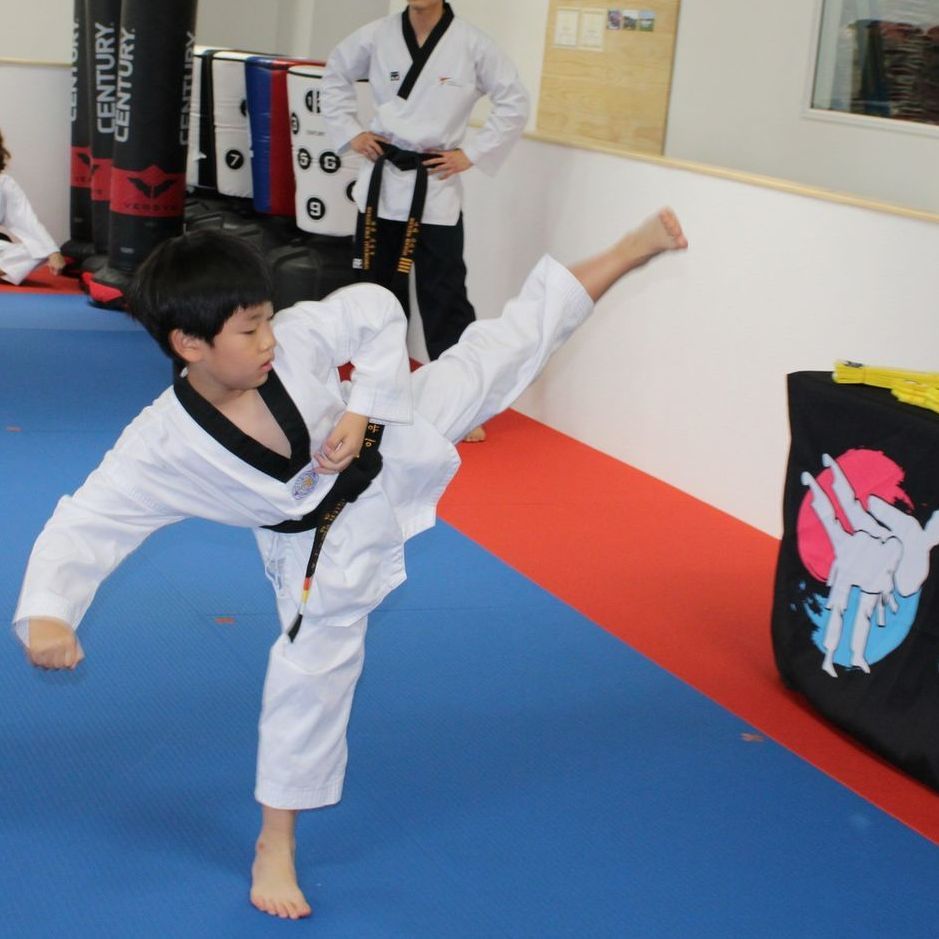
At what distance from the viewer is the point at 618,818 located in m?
2.32

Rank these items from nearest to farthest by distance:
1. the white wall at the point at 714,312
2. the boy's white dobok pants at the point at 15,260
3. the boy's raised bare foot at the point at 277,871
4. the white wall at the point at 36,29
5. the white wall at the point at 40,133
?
the boy's raised bare foot at the point at 277,871 < the white wall at the point at 714,312 < the boy's white dobok pants at the point at 15,260 < the white wall at the point at 40,133 < the white wall at the point at 36,29

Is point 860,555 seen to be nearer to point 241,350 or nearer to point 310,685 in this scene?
point 310,685

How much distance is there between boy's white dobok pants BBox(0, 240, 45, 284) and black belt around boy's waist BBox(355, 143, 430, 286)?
8.23 ft

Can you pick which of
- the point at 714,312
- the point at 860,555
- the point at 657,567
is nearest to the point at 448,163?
the point at 714,312

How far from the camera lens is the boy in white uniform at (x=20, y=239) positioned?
649 cm

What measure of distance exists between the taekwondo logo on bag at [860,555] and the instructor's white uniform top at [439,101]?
7.21 feet

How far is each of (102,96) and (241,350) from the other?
5143 mm

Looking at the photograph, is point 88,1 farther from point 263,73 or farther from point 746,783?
point 746,783

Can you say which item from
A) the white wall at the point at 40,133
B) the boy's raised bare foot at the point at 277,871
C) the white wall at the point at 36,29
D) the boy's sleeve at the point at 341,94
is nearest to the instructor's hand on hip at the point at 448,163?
the boy's sleeve at the point at 341,94

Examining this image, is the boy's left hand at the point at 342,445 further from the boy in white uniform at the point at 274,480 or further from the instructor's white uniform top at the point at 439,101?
the instructor's white uniform top at the point at 439,101

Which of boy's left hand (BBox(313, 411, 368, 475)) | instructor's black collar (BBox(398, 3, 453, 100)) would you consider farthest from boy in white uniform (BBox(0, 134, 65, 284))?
boy's left hand (BBox(313, 411, 368, 475))

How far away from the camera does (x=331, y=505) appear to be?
6.63 ft

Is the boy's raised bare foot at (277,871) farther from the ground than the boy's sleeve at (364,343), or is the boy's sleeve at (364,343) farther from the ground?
the boy's sleeve at (364,343)

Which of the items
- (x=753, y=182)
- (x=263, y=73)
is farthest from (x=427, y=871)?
(x=263, y=73)
